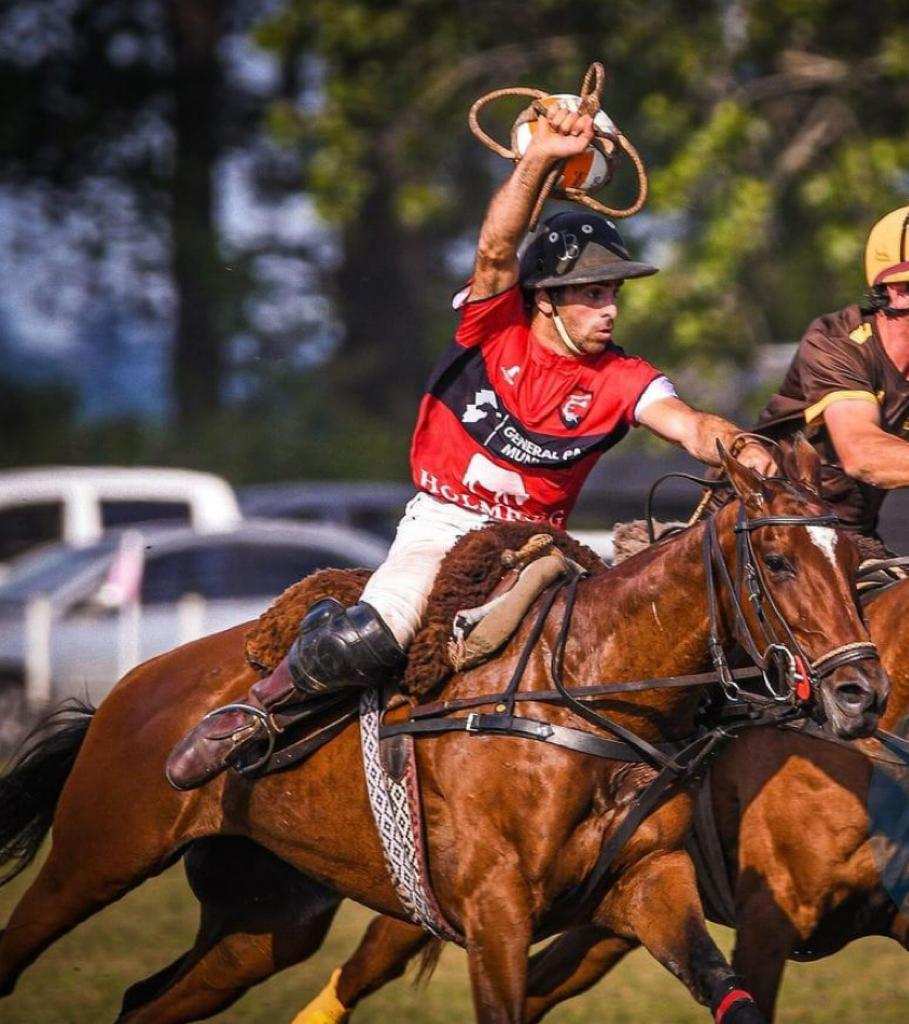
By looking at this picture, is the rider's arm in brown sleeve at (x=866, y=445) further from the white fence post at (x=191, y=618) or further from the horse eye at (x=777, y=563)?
the white fence post at (x=191, y=618)

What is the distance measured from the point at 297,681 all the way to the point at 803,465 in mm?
1616

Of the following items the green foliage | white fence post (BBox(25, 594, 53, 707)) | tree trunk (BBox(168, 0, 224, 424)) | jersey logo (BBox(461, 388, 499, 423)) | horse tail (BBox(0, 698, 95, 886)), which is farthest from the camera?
tree trunk (BBox(168, 0, 224, 424))

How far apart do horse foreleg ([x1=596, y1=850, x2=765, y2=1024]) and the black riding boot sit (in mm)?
937

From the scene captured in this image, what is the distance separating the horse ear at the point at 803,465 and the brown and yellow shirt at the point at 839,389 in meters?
0.76

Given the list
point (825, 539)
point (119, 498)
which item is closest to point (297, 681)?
point (825, 539)

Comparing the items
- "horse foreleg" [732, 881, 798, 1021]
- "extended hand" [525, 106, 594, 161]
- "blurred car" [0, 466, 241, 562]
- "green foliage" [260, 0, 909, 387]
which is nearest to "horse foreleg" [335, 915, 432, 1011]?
"horse foreleg" [732, 881, 798, 1021]

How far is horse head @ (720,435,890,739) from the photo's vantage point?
4.56 metres

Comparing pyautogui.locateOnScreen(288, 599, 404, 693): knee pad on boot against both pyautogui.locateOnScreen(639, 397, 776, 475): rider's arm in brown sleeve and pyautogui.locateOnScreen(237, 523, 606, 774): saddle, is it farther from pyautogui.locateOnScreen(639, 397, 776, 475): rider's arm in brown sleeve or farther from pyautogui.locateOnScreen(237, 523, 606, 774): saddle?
pyautogui.locateOnScreen(639, 397, 776, 475): rider's arm in brown sleeve

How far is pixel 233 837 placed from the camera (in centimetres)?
645

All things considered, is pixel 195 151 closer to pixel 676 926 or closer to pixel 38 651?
pixel 38 651

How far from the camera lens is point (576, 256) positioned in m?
5.49

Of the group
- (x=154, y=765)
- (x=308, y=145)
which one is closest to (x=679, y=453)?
(x=308, y=145)

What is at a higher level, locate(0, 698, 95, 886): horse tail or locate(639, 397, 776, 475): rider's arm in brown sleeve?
locate(639, 397, 776, 475): rider's arm in brown sleeve

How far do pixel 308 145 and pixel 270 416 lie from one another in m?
7.48
